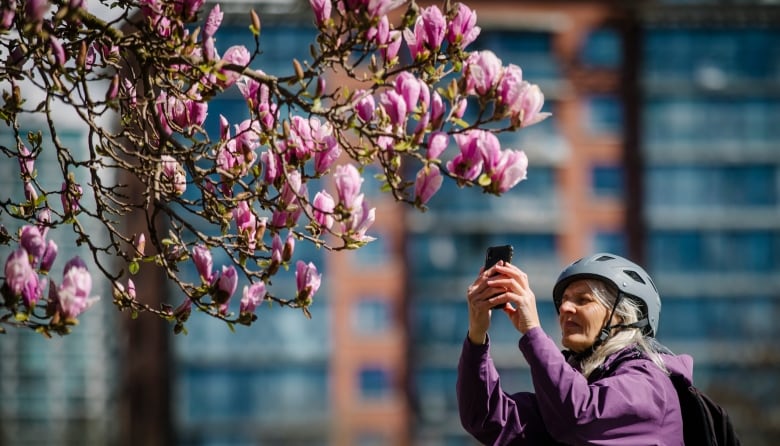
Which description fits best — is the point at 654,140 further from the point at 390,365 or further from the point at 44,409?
the point at 44,409

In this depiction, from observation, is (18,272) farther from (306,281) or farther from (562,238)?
(562,238)

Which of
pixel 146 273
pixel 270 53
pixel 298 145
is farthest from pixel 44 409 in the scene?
pixel 298 145

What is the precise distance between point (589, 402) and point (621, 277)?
2.29ft

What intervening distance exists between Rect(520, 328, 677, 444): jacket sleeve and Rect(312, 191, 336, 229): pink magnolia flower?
1045 mm

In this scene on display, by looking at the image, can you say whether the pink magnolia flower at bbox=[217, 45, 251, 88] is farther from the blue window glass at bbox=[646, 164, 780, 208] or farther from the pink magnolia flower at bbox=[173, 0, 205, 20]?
the blue window glass at bbox=[646, 164, 780, 208]

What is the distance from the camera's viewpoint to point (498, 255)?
18.5 feet

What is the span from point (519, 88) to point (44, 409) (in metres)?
114

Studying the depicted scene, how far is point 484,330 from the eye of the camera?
5.68 m

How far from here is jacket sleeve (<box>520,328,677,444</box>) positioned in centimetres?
535

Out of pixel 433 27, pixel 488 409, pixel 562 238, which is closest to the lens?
pixel 488 409

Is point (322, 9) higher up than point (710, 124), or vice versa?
point (710, 124)

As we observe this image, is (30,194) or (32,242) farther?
(30,194)

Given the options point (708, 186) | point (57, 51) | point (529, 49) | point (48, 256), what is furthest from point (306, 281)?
point (708, 186)

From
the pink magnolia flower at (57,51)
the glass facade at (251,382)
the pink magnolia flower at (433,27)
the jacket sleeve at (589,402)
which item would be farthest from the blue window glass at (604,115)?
the jacket sleeve at (589,402)
